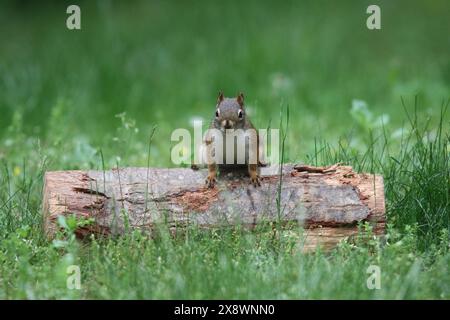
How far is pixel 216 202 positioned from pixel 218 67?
4.88 metres

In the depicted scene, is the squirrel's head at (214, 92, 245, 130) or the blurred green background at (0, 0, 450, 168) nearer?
the squirrel's head at (214, 92, 245, 130)

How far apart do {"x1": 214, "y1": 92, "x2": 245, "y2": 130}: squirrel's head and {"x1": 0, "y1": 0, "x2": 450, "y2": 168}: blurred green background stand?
1.90m

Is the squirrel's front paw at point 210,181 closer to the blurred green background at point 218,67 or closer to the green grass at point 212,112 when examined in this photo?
the green grass at point 212,112

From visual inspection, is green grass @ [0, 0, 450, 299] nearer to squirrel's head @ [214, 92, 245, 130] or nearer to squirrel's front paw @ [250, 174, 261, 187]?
squirrel's front paw @ [250, 174, 261, 187]

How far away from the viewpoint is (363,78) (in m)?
8.97

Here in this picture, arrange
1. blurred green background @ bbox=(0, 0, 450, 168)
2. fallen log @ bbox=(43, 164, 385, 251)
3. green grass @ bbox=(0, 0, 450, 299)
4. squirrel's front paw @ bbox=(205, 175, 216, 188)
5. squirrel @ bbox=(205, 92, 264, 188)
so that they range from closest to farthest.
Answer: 1. green grass @ bbox=(0, 0, 450, 299)
2. fallen log @ bbox=(43, 164, 385, 251)
3. squirrel's front paw @ bbox=(205, 175, 216, 188)
4. squirrel @ bbox=(205, 92, 264, 188)
5. blurred green background @ bbox=(0, 0, 450, 168)

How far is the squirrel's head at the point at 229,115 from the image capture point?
4605mm

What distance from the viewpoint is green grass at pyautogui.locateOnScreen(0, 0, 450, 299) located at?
3824mm

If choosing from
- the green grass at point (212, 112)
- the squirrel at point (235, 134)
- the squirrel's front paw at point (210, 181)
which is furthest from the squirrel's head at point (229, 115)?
the green grass at point (212, 112)

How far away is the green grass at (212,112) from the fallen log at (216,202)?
99 millimetres

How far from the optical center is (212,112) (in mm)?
8359

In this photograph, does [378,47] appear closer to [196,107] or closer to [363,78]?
[363,78]

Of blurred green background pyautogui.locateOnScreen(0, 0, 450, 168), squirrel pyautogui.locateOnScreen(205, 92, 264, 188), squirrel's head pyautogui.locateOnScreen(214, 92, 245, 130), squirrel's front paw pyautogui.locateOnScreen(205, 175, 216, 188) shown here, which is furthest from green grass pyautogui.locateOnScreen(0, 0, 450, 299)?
squirrel's head pyautogui.locateOnScreen(214, 92, 245, 130)
